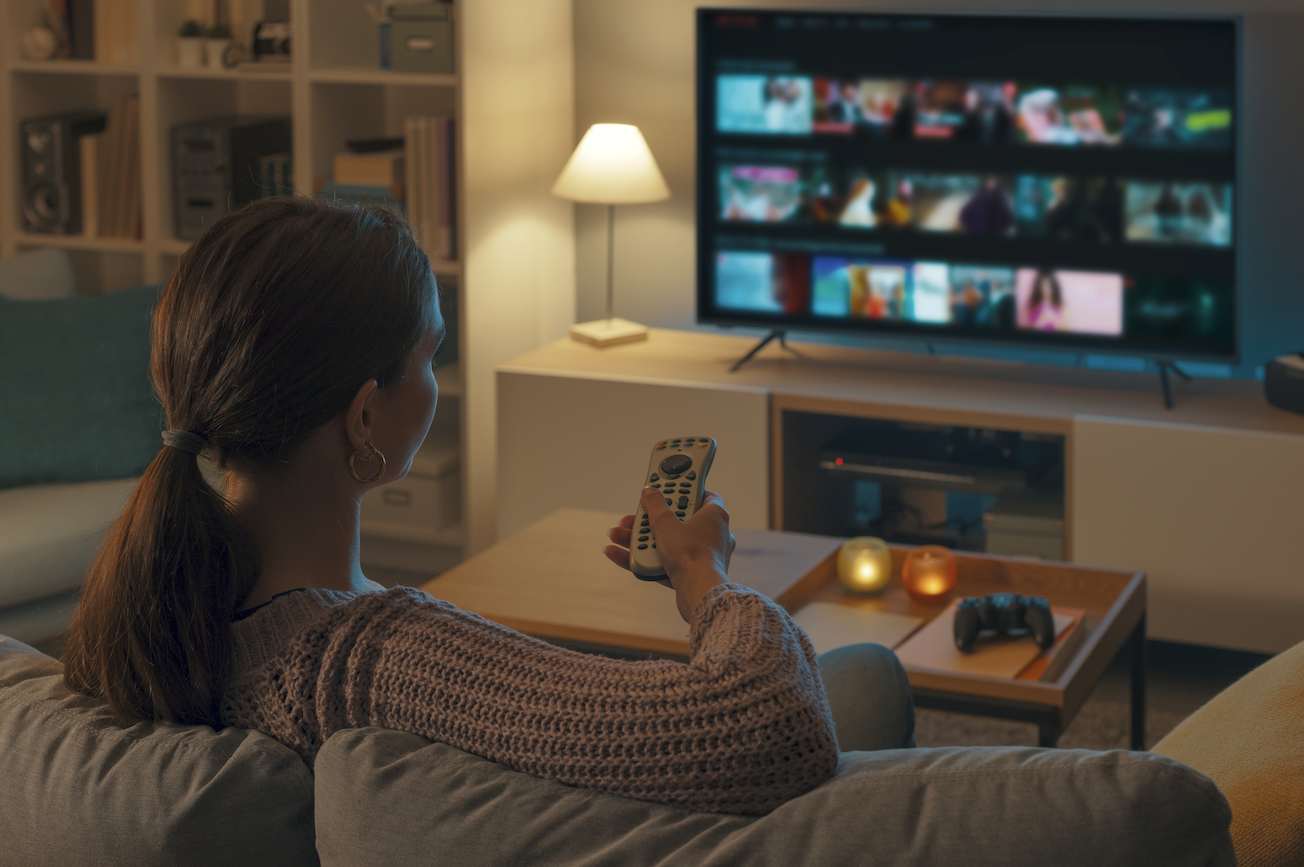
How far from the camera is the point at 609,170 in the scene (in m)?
3.43

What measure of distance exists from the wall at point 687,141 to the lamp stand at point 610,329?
102mm

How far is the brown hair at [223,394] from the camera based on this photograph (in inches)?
39.2

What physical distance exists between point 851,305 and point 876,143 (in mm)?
399

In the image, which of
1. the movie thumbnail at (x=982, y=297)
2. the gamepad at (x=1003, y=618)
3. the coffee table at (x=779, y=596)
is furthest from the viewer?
the movie thumbnail at (x=982, y=297)

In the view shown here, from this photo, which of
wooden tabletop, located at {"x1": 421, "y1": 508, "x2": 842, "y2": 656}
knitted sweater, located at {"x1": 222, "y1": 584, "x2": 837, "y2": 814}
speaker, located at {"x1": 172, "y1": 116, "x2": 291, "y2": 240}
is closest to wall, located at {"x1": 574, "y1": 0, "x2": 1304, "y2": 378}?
speaker, located at {"x1": 172, "y1": 116, "x2": 291, "y2": 240}

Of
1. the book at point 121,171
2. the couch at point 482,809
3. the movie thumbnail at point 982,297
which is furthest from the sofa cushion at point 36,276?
the couch at point 482,809

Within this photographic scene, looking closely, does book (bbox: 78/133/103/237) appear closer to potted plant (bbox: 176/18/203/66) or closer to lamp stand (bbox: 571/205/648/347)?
potted plant (bbox: 176/18/203/66)

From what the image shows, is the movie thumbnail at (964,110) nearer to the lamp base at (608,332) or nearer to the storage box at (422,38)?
the lamp base at (608,332)

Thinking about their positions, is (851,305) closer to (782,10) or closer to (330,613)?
(782,10)

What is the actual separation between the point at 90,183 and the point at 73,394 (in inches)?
47.3

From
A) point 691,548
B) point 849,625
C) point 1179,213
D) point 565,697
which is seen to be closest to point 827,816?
point 565,697

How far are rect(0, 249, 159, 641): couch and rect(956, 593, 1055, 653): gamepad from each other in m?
1.65

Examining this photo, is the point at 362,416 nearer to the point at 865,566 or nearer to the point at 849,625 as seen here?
the point at 849,625

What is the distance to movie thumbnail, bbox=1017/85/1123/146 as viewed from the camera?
311 cm
